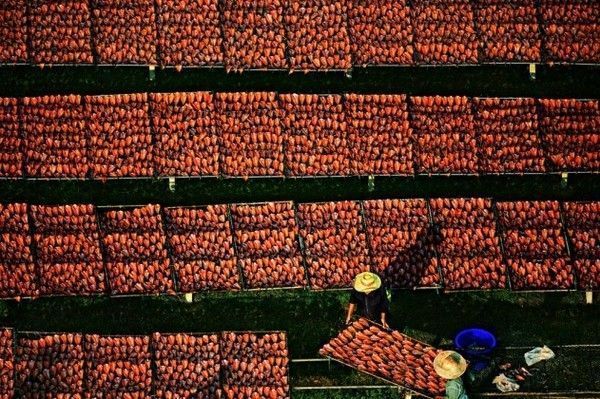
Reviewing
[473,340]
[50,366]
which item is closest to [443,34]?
[473,340]

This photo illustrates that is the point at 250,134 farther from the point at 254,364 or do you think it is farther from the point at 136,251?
the point at 254,364

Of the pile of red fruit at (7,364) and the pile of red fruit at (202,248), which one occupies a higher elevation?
the pile of red fruit at (202,248)

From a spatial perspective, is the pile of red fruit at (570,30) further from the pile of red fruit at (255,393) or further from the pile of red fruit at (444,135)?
the pile of red fruit at (255,393)

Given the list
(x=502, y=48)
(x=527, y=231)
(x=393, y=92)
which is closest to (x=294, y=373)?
(x=527, y=231)

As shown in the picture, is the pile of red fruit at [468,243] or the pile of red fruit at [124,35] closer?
the pile of red fruit at [468,243]

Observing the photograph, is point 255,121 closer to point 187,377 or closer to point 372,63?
point 372,63

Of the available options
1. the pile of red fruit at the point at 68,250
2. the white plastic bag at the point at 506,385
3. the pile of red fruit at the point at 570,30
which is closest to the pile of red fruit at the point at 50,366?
the pile of red fruit at the point at 68,250
